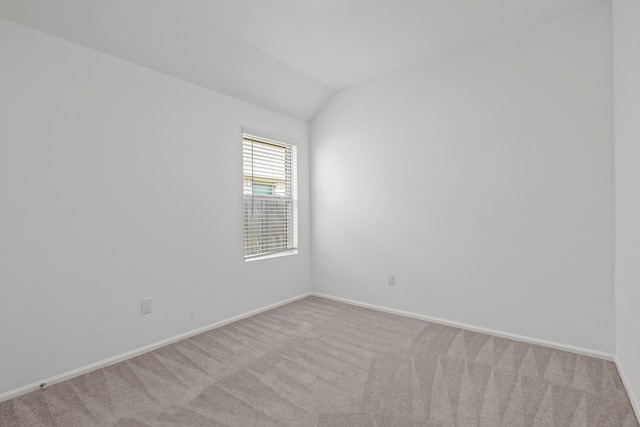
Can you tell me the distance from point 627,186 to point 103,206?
361 centimetres

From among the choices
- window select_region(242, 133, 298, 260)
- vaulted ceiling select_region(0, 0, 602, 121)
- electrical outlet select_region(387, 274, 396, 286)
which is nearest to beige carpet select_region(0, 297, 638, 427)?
electrical outlet select_region(387, 274, 396, 286)

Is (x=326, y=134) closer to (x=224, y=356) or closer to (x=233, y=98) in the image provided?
(x=233, y=98)

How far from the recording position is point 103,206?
231cm

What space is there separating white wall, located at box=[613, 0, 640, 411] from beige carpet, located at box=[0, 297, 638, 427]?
12.0 inches

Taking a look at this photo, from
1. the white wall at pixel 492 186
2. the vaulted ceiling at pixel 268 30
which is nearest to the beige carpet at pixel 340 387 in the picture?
the white wall at pixel 492 186

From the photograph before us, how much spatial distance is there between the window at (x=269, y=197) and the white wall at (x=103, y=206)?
0.18m

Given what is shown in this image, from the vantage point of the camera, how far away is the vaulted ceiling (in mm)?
2131

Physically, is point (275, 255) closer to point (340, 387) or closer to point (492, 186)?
point (340, 387)

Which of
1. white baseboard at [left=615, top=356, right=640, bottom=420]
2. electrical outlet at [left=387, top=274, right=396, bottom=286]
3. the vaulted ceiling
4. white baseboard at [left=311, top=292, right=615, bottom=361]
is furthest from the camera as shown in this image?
electrical outlet at [left=387, top=274, right=396, bottom=286]

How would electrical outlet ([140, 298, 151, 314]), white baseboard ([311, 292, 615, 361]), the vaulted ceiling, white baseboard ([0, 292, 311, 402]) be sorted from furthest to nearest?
electrical outlet ([140, 298, 151, 314]), white baseboard ([311, 292, 615, 361]), the vaulted ceiling, white baseboard ([0, 292, 311, 402])

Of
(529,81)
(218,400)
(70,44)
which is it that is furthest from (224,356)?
(529,81)

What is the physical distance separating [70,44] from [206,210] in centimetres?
159

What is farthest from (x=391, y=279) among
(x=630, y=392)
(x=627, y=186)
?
(x=627, y=186)

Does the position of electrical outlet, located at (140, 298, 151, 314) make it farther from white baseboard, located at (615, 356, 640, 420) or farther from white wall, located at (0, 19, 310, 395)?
white baseboard, located at (615, 356, 640, 420)
